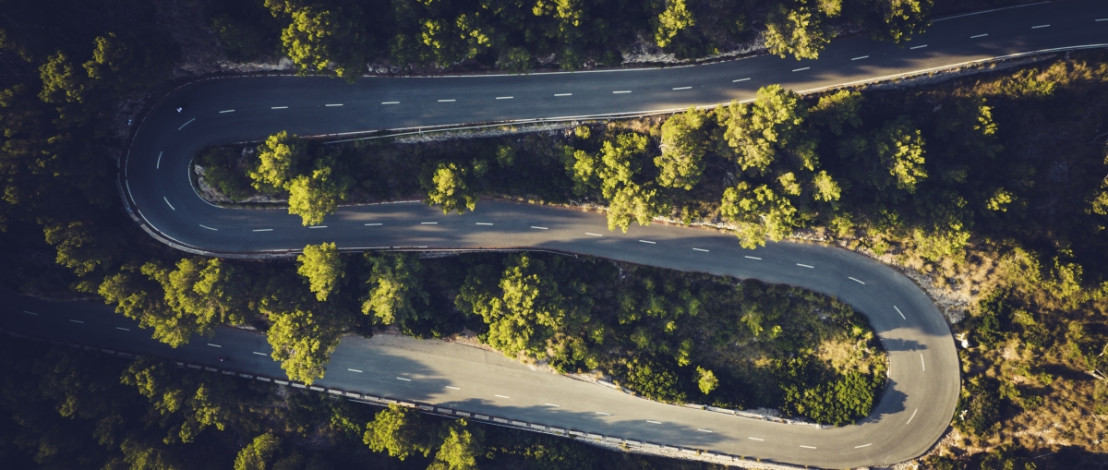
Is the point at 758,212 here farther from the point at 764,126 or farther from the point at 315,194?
the point at 315,194

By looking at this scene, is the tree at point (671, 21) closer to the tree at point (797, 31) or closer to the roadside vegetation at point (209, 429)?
the tree at point (797, 31)

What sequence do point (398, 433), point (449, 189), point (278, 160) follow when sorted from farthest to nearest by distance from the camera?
point (398, 433) < point (449, 189) < point (278, 160)

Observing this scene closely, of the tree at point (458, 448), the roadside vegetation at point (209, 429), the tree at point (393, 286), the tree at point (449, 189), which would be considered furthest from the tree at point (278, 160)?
the tree at point (458, 448)

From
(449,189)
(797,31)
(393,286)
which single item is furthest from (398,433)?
(797,31)

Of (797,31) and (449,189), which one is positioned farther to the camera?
(449,189)

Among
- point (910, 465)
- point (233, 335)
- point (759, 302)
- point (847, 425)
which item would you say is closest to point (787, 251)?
point (759, 302)

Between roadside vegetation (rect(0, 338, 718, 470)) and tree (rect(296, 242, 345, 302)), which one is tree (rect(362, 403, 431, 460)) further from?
tree (rect(296, 242, 345, 302))

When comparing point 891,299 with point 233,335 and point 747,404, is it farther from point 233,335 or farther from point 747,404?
point 233,335

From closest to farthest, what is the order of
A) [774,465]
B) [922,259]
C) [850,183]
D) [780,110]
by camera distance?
[780,110]
[850,183]
[922,259]
[774,465]
